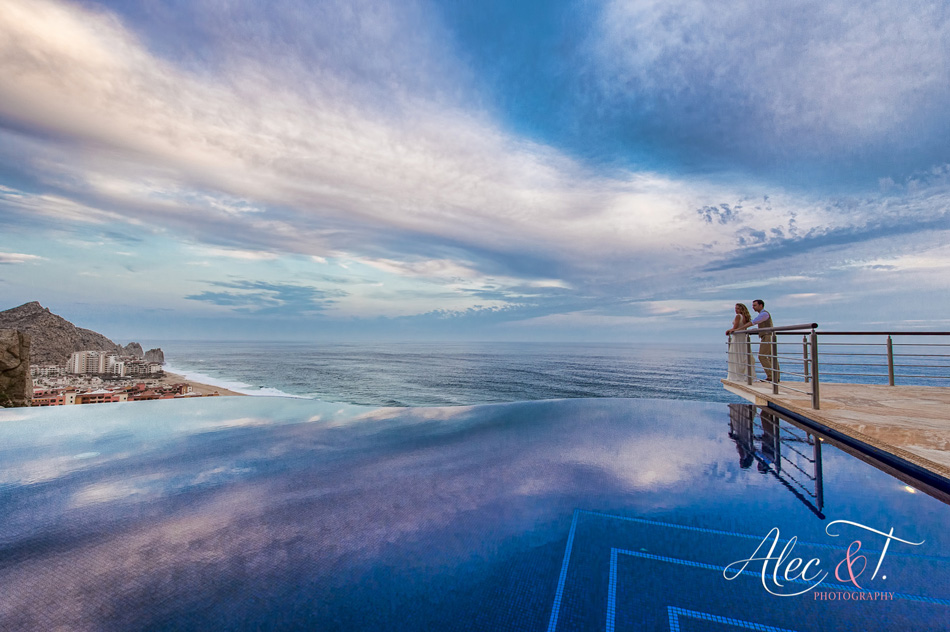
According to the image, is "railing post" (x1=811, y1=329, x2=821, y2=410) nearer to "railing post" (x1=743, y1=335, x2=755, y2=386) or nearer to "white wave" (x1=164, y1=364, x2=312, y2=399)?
"railing post" (x1=743, y1=335, x2=755, y2=386)

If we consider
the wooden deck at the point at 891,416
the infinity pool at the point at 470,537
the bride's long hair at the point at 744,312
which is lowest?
the infinity pool at the point at 470,537

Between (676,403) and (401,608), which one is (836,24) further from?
(401,608)

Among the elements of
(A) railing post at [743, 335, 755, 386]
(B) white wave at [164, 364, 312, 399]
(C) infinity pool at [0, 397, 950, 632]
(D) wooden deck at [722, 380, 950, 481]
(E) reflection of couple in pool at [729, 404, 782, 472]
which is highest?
(A) railing post at [743, 335, 755, 386]

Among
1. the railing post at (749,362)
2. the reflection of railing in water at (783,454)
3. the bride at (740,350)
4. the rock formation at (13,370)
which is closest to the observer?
the reflection of railing in water at (783,454)

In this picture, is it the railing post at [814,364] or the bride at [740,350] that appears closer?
the railing post at [814,364]

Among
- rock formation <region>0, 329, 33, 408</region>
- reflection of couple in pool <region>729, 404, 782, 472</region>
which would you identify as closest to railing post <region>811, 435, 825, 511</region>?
reflection of couple in pool <region>729, 404, 782, 472</region>

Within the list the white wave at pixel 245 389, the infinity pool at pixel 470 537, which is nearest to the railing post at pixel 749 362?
the infinity pool at pixel 470 537

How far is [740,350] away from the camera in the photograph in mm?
7652

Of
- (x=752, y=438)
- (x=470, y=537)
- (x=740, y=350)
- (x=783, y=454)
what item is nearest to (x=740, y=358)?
(x=740, y=350)

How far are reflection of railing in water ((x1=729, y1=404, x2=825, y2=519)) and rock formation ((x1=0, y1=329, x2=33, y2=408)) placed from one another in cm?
1756

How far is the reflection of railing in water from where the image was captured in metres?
3.76

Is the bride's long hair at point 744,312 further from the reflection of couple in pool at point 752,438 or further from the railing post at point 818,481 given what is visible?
the railing post at point 818,481

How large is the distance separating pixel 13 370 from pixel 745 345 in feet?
63.0

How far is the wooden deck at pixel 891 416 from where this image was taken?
365cm
